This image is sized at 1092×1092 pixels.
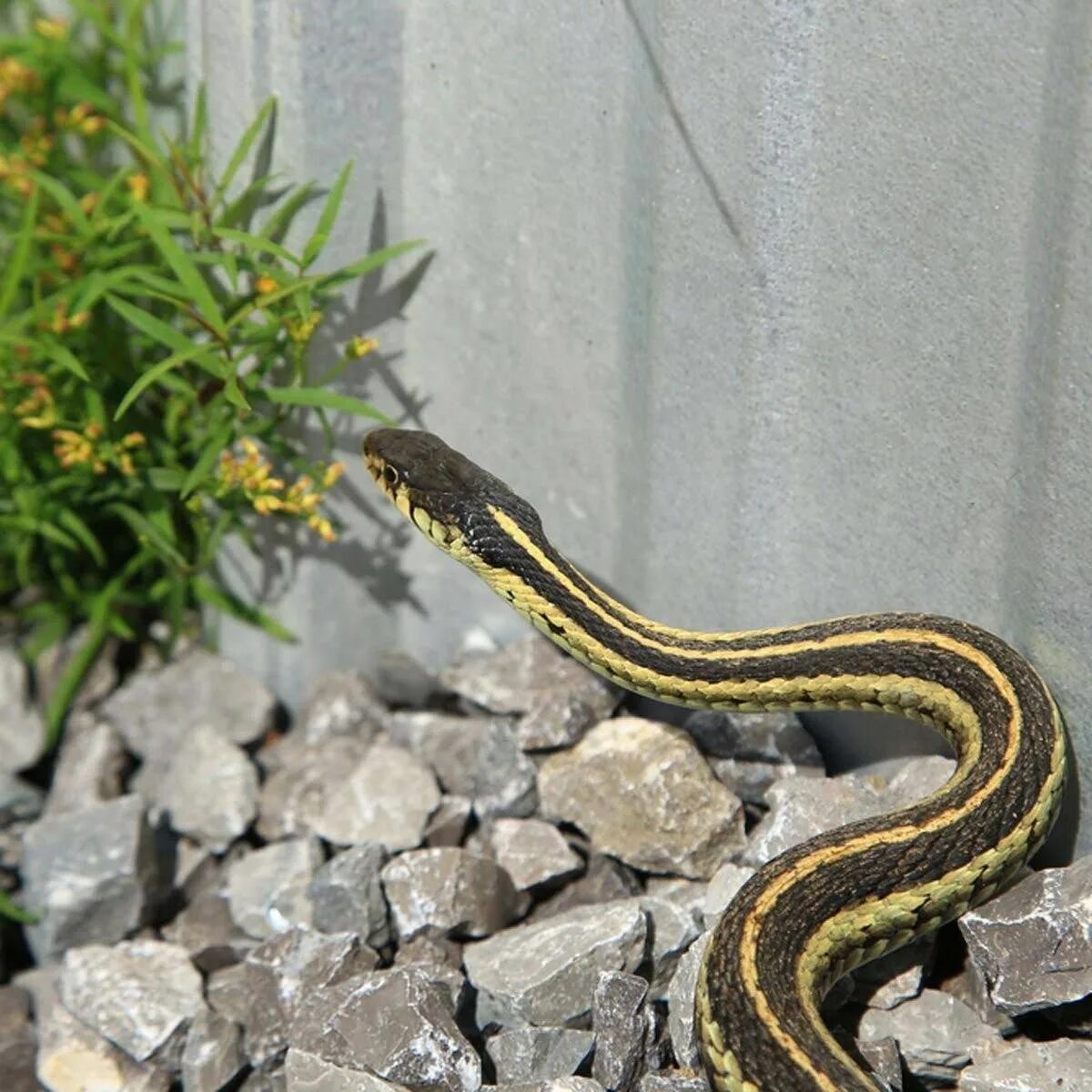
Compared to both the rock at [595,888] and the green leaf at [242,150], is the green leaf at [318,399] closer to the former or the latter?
the green leaf at [242,150]

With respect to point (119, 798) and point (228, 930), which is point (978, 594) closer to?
point (228, 930)

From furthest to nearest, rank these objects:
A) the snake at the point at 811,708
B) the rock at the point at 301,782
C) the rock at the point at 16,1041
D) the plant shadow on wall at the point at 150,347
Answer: the rock at the point at 301,782 → the plant shadow on wall at the point at 150,347 → the rock at the point at 16,1041 → the snake at the point at 811,708

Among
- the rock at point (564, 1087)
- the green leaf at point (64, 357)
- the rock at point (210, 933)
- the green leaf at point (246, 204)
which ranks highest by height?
the green leaf at point (246, 204)

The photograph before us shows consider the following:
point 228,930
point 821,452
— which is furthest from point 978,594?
point 228,930

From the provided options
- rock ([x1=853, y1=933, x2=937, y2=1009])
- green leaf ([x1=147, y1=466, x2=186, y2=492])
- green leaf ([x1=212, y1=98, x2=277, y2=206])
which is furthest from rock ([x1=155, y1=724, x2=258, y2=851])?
rock ([x1=853, y1=933, x2=937, y2=1009])

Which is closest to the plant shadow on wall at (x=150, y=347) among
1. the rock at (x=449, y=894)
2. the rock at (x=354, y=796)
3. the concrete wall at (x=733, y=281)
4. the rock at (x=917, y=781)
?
the concrete wall at (x=733, y=281)

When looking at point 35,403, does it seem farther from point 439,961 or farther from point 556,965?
point 556,965

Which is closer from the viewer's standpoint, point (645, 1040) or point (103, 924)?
point (645, 1040)
